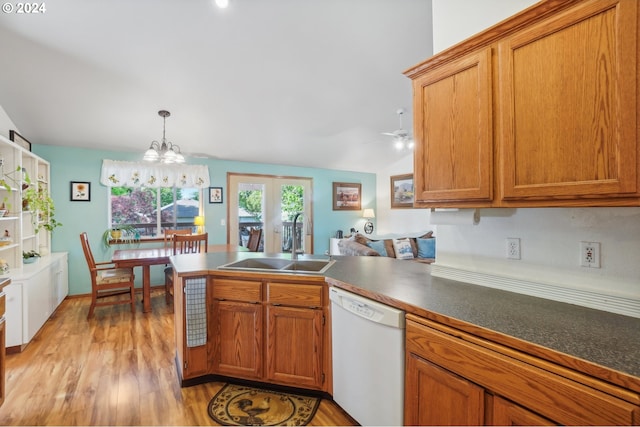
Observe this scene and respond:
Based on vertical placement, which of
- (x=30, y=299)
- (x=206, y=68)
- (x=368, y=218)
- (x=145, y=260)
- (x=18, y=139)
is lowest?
(x=30, y=299)

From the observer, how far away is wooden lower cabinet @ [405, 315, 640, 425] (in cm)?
82

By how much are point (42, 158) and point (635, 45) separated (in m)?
5.66

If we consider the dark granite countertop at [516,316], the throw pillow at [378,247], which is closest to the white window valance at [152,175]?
the throw pillow at [378,247]

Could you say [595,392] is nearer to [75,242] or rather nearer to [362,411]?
[362,411]

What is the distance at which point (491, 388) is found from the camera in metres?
1.04

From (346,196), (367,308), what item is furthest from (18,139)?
(346,196)

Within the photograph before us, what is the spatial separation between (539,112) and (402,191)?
212 inches

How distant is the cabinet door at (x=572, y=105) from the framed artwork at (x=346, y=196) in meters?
5.33

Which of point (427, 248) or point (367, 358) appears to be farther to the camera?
point (427, 248)

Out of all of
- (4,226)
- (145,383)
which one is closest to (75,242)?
(4,226)

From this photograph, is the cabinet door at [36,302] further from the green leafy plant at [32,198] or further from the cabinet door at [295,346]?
the cabinet door at [295,346]

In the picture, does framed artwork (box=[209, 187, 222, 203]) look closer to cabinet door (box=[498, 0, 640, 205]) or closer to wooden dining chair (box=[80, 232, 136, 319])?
Answer: wooden dining chair (box=[80, 232, 136, 319])

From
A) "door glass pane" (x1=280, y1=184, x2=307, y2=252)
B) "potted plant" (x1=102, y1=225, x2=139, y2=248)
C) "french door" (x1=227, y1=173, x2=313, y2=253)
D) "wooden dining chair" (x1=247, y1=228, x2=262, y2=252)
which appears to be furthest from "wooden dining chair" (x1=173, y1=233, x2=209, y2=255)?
"door glass pane" (x1=280, y1=184, x2=307, y2=252)

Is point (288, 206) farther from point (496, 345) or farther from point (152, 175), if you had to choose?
point (496, 345)
